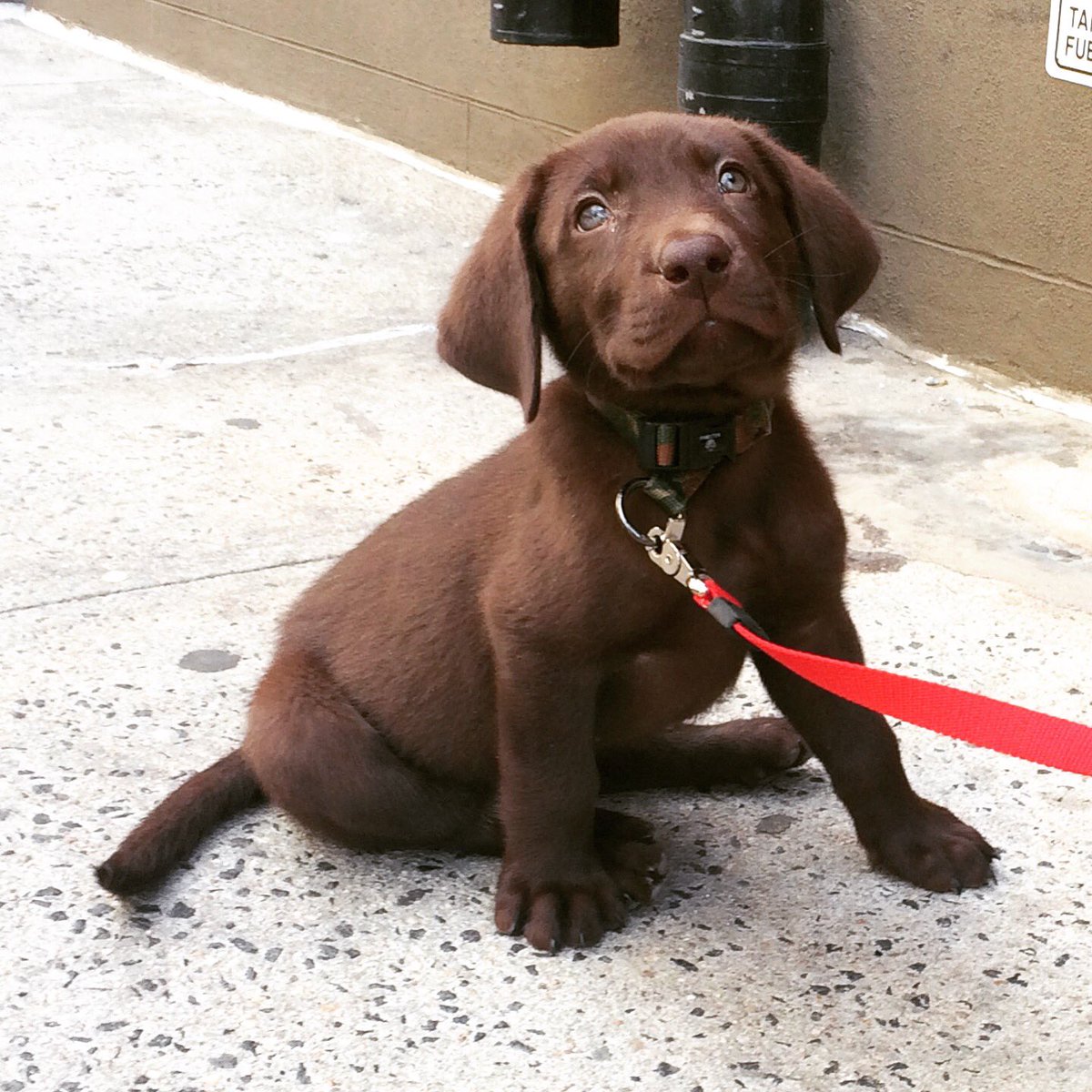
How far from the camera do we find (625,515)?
2643 mm

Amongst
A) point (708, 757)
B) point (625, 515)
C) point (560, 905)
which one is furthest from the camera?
point (708, 757)

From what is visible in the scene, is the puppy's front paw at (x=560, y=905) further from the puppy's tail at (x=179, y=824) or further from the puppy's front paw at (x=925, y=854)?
the puppy's tail at (x=179, y=824)

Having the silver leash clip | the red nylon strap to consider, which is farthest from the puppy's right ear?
the red nylon strap

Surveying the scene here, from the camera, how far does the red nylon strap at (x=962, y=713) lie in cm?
203

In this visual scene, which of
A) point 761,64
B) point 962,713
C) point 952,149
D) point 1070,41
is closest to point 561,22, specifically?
point 761,64

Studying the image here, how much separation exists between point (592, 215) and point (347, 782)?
99 centimetres

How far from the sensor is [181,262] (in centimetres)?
662

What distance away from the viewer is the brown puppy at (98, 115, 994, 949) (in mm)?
2598

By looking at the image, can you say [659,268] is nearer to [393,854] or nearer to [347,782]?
[347,782]

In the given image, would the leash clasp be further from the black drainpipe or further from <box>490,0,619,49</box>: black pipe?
<box>490,0,619,49</box>: black pipe

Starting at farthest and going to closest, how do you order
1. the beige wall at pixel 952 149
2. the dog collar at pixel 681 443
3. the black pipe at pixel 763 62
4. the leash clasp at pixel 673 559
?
the black pipe at pixel 763 62 < the beige wall at pixel 952 149 < the dog collar at pixel 681 443 < the leash clasp at pixel 673 559

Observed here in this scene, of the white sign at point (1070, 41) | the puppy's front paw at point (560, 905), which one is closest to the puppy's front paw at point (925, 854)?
the puppy's front paw at point (560, 905)

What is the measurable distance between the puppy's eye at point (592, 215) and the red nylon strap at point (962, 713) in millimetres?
696

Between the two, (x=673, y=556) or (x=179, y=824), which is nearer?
(x=673, y=556)
